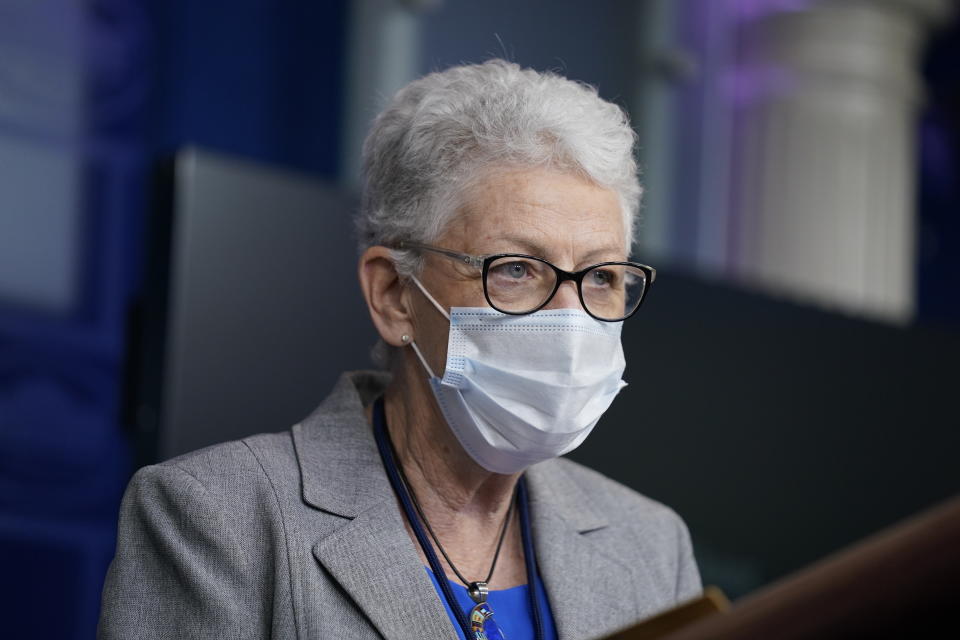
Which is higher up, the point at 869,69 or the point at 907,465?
the point at 869,69

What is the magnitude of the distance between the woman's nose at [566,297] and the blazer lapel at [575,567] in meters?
0.38

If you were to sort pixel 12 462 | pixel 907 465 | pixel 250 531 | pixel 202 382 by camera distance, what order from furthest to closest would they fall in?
pixel 907 465
pixel 12 462
pixel 202 382
pixel 250 531

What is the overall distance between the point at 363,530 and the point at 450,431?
22 centimetres

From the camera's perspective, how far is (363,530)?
1704 mm

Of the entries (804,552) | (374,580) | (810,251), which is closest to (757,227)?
(810,251)

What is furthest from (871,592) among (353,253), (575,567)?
(353,253)

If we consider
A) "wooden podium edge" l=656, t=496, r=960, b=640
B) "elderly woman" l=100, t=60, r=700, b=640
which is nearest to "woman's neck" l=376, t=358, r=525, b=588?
"elderly woman" l=100, t=60, r=700, b=640

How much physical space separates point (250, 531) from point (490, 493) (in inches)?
16.1

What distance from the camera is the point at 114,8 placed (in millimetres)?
3193

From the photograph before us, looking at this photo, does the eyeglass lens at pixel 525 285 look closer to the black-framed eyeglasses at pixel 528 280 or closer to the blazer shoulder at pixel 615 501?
the black-framed eyeglasses at pixel 528 280

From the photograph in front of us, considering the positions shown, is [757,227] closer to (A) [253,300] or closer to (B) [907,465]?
(B) [907,465]

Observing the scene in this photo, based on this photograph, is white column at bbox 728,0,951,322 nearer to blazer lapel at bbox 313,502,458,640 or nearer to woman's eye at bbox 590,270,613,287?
woman's eye at bbox 590,270,613,287

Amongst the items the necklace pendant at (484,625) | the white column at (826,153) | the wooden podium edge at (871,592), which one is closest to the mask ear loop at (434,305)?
the necklace pendant at (484,625)

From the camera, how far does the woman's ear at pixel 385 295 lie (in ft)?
6.23
